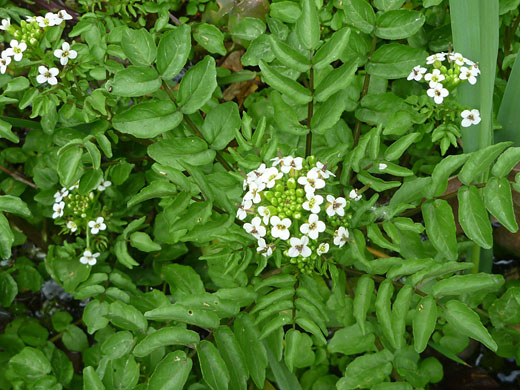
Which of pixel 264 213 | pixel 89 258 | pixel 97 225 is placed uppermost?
pixel 264 213

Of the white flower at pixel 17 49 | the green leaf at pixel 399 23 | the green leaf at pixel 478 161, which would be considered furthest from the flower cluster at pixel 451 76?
the white flower at pixel 17 49

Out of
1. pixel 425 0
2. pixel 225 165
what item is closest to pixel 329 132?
pixel 225 165

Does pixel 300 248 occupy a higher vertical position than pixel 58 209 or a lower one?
higher

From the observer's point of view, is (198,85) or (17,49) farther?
(17,49)

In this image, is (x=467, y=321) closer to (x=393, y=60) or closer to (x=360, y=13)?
(x=393, y=60)

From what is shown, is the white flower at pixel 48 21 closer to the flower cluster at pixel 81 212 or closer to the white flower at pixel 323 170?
the flower cluster at pixel 81 212

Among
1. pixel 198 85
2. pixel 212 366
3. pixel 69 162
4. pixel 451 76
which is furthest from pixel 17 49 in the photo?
pixel 451 76
